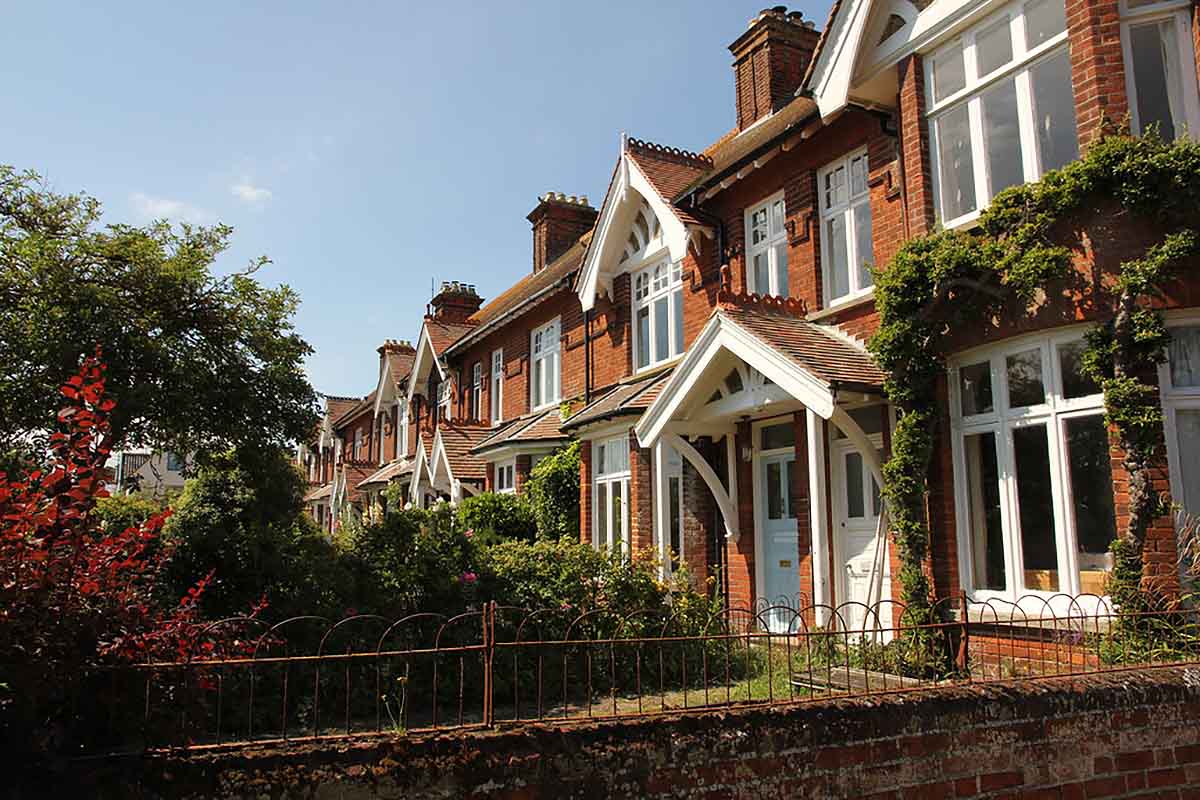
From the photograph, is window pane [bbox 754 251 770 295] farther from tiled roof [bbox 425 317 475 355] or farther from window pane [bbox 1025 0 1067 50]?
tiled roof [bbox 425 317 475 355]

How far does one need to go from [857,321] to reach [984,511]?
9.71ft

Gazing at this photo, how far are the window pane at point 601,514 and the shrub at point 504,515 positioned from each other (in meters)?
2.63

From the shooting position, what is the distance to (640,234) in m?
16.5

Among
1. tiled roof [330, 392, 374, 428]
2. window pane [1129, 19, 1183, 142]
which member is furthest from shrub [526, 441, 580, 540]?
tiled roof [330, 392, 374, 428]

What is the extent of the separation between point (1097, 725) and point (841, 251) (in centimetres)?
751

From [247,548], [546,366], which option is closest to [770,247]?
[247,548]

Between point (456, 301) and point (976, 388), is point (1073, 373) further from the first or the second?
point (456, 301)

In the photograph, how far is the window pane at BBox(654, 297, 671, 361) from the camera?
15812 mm

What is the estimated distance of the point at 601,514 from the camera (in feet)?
53.0

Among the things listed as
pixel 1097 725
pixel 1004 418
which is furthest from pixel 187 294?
pixel 1097 725

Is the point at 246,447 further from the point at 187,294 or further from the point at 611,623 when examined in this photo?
the point at 611,623

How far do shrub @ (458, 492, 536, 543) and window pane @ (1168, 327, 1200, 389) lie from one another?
12846 millimetres

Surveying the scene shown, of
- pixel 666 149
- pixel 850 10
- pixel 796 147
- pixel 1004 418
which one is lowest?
pixel 1004 418

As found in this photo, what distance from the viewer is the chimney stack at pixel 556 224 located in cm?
2633
